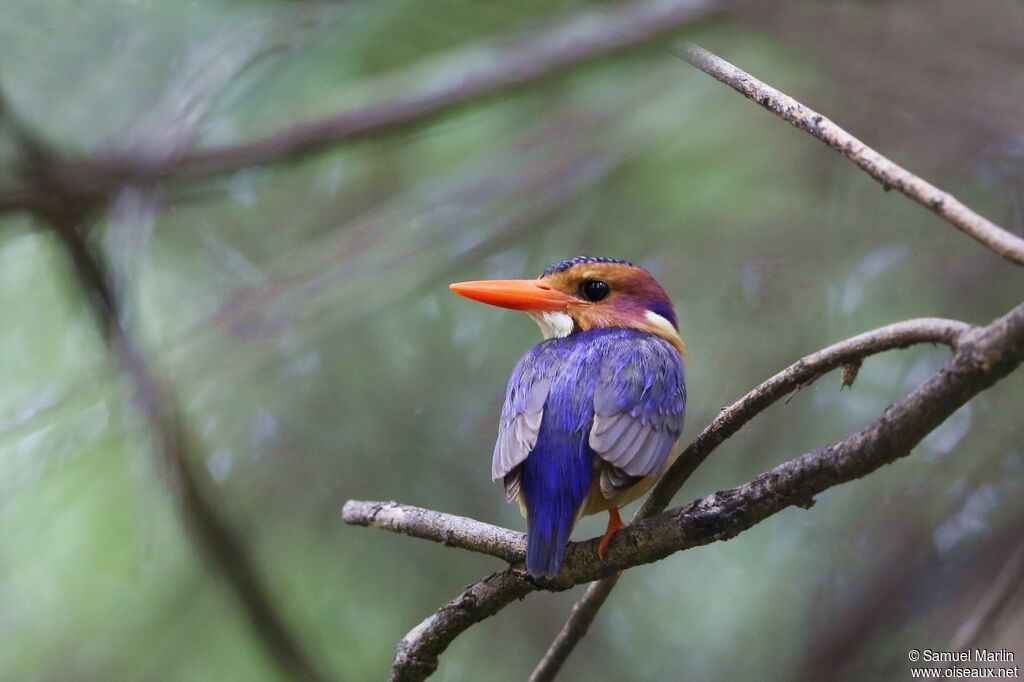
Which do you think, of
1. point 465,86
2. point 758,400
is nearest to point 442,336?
point 465,86

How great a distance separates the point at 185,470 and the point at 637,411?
121 centimetres

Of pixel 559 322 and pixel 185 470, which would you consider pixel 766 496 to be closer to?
pixel 559 322

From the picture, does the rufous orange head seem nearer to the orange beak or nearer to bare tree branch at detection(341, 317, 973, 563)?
the orange beak

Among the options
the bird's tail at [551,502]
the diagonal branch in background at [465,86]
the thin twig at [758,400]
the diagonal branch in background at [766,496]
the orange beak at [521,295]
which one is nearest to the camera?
the diagonal branch in background at [766,496]

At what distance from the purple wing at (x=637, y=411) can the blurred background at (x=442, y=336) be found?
94cm

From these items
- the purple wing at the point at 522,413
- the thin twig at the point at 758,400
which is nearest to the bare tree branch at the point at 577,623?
the thin twig at the point at 758,400

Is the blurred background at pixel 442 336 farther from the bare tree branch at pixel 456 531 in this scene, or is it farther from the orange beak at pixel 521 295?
the bare tree branch at pixel 456 531

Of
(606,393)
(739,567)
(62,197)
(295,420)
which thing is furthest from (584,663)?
(62,197)

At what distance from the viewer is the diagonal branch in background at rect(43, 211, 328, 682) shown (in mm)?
2682

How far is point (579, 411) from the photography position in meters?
2.51

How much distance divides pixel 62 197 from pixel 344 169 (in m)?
2.29

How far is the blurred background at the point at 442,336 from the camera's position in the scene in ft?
11.1

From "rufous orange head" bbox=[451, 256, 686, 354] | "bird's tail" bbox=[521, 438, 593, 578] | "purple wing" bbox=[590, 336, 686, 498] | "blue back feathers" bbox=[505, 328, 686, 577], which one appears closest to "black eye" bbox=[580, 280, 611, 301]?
"rufous orange head" bbox=[451, 256, 686, 354]

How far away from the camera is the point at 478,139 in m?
4.79
